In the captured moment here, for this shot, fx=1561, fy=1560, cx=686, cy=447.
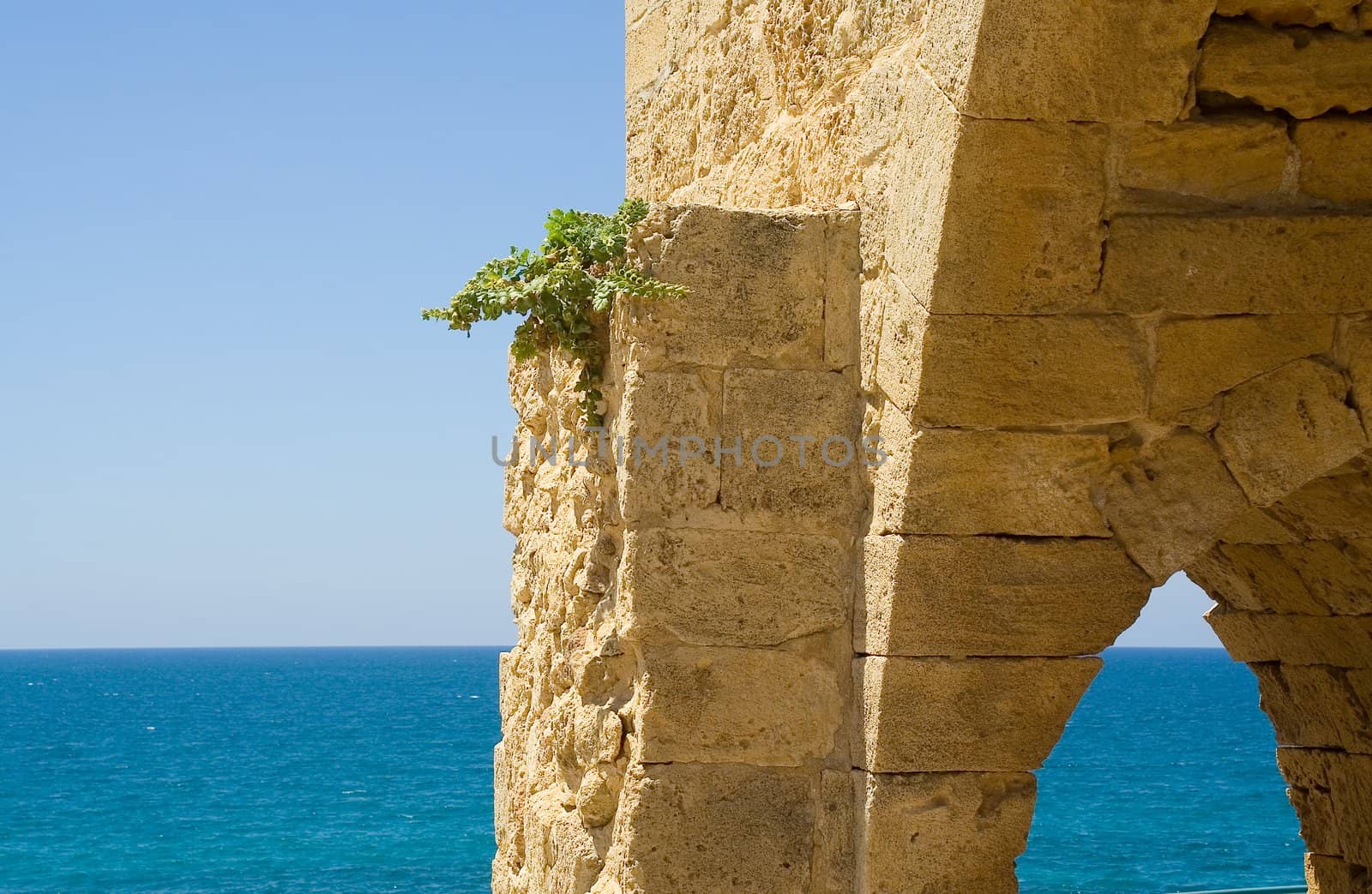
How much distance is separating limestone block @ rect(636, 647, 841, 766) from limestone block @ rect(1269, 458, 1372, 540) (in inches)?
60.4

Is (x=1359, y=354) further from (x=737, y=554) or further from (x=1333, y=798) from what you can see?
(x=1333, y=798)

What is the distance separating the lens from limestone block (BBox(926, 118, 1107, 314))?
3225mm

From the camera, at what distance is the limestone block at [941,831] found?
11.5 ft

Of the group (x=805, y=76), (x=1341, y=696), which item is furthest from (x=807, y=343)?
(x=1341, y=696)

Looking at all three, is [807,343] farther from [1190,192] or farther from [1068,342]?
[1190,192]

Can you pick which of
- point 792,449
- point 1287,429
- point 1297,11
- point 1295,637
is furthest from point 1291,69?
point 1295,637

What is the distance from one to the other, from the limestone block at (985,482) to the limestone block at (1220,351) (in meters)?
0.20

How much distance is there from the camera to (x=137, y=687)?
3324 inches

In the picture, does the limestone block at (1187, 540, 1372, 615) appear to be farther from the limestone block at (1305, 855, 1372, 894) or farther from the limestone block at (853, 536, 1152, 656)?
the limestone block at (853, 536, 1152, 656)

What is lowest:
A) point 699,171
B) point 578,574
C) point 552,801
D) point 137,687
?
point 137,687

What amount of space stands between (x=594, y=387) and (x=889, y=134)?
3.18 feet

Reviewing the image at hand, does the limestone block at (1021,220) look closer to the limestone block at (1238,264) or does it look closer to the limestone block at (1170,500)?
the limestone block at (1238,264)

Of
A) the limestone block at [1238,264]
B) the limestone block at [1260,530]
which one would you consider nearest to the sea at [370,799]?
the limestone block at [1260,530]

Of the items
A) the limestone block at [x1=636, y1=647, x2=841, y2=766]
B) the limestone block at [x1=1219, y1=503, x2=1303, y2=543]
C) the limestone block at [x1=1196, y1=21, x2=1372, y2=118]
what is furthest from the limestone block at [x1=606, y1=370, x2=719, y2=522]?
the limestone block at [x1=1219, y1=503, x2=1303, y2=543]
